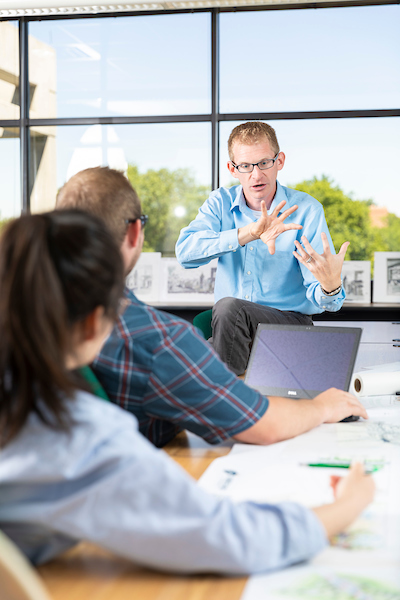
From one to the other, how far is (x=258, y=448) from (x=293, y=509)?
572mm

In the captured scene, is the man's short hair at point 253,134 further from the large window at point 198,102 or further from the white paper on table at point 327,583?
the white paper on table at point 327,583

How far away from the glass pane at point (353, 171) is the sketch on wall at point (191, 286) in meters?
0.92

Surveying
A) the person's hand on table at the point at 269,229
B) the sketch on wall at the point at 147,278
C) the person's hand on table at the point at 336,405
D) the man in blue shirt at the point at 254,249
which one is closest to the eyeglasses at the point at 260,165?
the man in blue shirt at the point at 254,249

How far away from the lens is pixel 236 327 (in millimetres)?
2469

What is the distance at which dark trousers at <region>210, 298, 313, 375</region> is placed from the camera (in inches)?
97.3

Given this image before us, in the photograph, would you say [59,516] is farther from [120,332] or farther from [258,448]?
[258,448]

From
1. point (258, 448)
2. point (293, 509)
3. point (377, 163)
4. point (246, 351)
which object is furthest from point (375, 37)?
point (293, 509)

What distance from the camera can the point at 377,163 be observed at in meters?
4.52

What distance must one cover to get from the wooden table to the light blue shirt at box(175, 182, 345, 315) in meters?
1.88

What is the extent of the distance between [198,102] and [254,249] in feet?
7.52

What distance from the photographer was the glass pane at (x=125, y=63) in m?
4.67

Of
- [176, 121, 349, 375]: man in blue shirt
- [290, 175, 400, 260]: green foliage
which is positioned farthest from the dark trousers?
[290, 175, 400, 260]: green foliage

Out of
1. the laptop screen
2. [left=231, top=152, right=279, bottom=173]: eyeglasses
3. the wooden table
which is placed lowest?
the wooden table

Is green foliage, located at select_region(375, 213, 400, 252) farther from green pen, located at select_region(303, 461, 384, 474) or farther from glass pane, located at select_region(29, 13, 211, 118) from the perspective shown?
green pen, located at select_region(303, 461, 384, 474)
